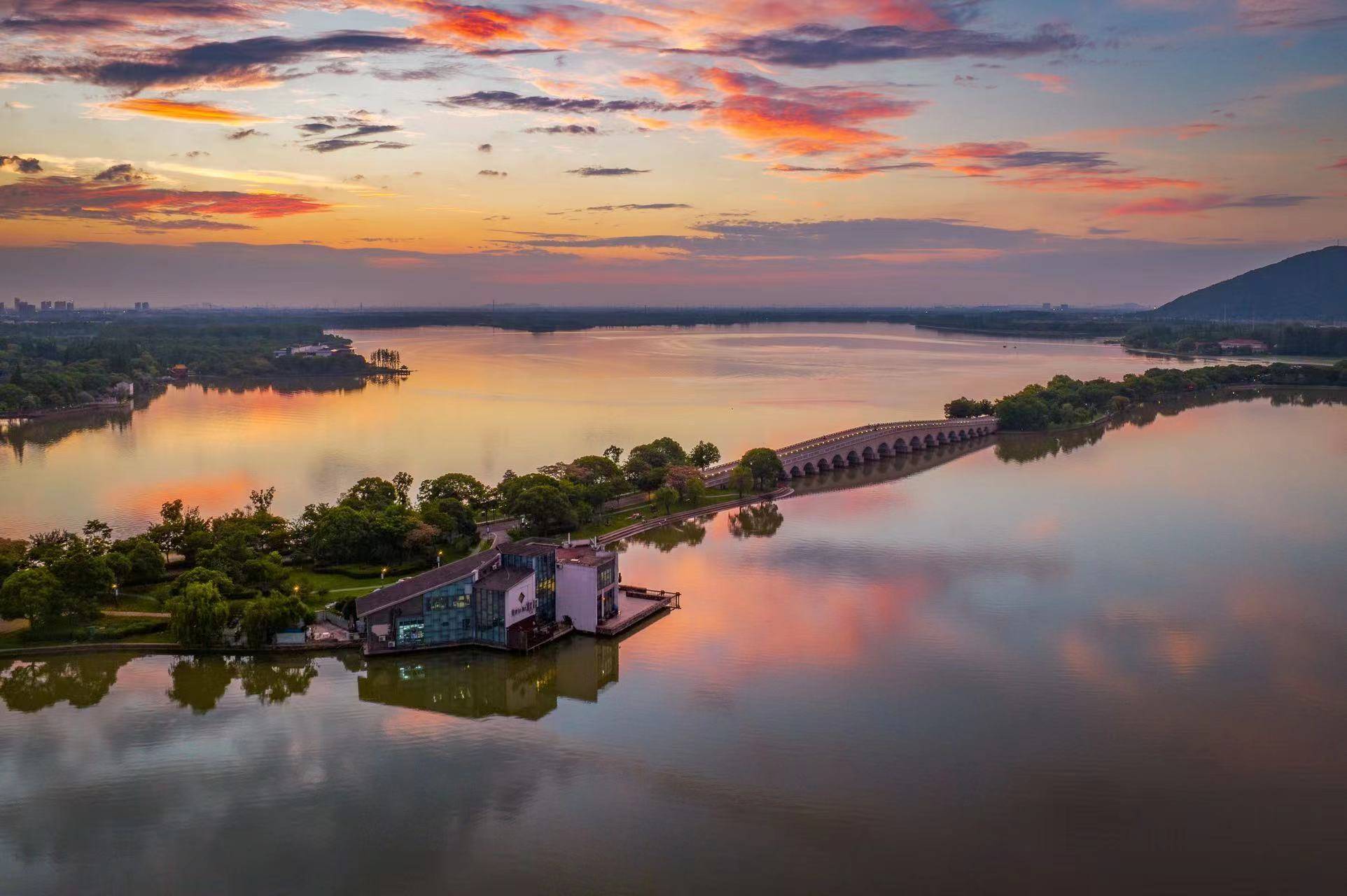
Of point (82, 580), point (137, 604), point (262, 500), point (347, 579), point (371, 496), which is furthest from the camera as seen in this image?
point (262, 500)

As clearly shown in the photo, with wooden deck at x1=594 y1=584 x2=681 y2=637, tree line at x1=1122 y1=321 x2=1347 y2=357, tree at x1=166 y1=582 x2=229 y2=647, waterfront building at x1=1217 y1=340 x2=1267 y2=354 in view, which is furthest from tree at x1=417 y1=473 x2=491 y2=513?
waterfront building at x1=1217 y1=340 x2=1267 y2=354

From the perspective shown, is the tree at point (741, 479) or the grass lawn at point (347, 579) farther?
the tree at point (741, 479)

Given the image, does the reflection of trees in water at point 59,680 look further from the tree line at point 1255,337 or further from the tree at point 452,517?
the tree line at point 1255,337

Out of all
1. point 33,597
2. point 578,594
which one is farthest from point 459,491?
point 33,597

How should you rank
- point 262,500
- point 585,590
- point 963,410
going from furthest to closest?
point 963,410 < point 262,500 < point 585,590

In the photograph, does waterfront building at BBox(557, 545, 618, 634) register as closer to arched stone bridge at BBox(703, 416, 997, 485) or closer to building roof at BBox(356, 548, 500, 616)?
building roof at BBox(356, 548, 500, 616)

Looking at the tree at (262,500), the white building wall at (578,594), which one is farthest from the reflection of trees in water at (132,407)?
the white building wall at (578,594)

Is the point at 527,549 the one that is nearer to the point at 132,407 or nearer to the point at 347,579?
the point at 347,579
